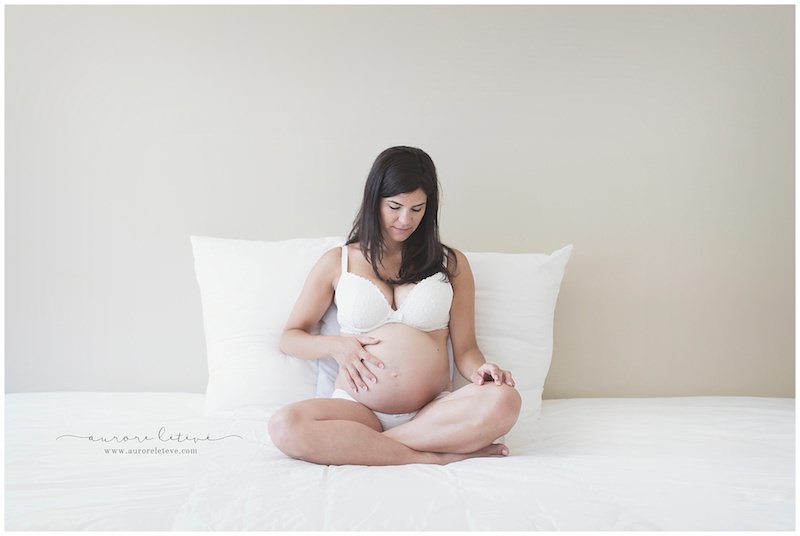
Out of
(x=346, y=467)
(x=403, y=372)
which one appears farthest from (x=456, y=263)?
(x=346, y=467)

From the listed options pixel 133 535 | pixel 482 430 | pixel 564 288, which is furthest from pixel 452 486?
pixel 564 288

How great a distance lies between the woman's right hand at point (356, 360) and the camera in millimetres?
1845

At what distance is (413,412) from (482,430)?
271mm

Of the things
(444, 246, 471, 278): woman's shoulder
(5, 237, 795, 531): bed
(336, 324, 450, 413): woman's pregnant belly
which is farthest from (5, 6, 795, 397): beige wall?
(336, 324, 450, 413): woman's pregnant belly

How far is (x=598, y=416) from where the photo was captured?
2105 mm

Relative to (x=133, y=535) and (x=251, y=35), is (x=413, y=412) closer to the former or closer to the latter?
(x=133, y=535)

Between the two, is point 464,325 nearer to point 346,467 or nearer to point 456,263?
point 456,263

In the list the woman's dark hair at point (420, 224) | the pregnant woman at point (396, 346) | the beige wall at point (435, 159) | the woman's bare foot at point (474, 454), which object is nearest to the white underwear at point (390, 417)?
the pregnant woman at point (396, 346)

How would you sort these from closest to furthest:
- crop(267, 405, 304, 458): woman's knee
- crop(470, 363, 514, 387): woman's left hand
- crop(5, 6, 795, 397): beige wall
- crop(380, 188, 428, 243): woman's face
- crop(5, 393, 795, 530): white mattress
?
crop(5, 393, 795, 530): white mattress < crop(267, 405, 304, 458): woman's knee < crop(470, 363, 514, 387): woman's left hand < crop(380, 188, 428, 243): woman's face < crop(5, 6, 795, 397): beige wall

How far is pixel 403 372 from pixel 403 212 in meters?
0.45

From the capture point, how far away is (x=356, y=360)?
187 centimetres

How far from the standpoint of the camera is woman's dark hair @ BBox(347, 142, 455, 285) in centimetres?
196

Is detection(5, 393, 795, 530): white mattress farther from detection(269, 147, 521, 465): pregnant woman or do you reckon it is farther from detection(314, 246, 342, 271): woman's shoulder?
detection(314, 246, 342, 271): woman's shoulder

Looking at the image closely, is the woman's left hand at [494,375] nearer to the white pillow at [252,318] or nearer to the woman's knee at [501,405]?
the woman's knee at [501,405]
